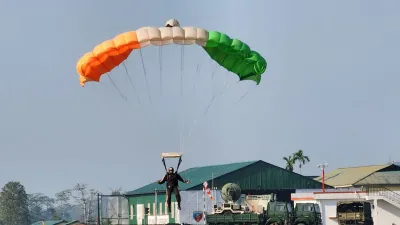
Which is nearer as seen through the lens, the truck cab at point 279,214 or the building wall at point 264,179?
the truck cab at point 279,214

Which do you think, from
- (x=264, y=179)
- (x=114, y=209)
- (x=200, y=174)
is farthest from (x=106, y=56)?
(x=200, y=174)

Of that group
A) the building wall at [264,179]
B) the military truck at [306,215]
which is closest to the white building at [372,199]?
the building wall at [264,179]

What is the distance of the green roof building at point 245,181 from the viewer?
88062mm

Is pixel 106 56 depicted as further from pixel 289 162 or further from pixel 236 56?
pixel 289 162

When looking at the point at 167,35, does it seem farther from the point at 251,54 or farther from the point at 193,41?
the point at 251,54

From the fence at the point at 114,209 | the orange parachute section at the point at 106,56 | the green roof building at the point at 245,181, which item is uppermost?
the orange parachute section at the point at 106,56

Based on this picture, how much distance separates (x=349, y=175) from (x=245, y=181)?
18511mm

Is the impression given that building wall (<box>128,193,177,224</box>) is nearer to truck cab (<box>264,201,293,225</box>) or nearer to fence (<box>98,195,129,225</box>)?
fence (<box>98,195,129,225</box>)

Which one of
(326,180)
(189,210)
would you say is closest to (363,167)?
(326,180)

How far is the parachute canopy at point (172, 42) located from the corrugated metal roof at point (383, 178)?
4594 centimetres

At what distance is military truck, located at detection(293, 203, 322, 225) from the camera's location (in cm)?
5511

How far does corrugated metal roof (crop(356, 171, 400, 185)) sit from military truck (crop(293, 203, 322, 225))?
33314 mm

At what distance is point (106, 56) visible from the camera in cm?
4438

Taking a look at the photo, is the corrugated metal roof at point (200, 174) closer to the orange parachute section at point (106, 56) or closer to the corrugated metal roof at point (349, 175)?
the corrugated metal roof at point (349, 175)
